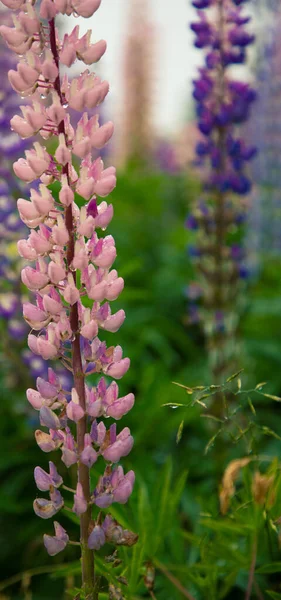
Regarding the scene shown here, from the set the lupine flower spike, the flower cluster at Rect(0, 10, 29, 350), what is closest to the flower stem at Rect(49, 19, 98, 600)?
the lupine flower spike

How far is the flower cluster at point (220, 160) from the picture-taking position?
107 inches

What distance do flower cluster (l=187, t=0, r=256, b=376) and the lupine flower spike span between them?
1637 mm

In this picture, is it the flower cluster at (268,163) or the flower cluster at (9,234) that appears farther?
the flower cluster at (268,163)

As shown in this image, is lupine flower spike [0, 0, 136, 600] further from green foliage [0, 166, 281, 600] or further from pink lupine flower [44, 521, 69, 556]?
green foliage [0, 166, 281, 600]

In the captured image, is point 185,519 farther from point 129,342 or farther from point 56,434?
point 56,434

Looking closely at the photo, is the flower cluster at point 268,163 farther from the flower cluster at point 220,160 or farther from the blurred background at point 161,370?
the flower cluster at point 220,160

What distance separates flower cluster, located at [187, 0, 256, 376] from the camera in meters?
2.73

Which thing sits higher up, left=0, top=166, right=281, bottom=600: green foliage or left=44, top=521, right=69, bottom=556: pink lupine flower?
left=44, top=521, right=69, bottom=556: pink lupine flower

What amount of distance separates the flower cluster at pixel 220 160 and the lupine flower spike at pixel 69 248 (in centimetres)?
164

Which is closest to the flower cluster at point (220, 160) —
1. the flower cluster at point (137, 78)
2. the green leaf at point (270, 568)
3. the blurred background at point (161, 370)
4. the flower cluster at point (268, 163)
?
the blurred background at point (161, 370)

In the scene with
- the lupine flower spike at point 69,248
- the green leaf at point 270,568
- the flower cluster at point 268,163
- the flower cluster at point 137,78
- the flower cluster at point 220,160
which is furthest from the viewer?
the flower cluster at point 137,78

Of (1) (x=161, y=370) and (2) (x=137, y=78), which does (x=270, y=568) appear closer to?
(1) (x=161, y=370)

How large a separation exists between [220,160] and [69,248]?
1749mm

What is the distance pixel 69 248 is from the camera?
124cm
